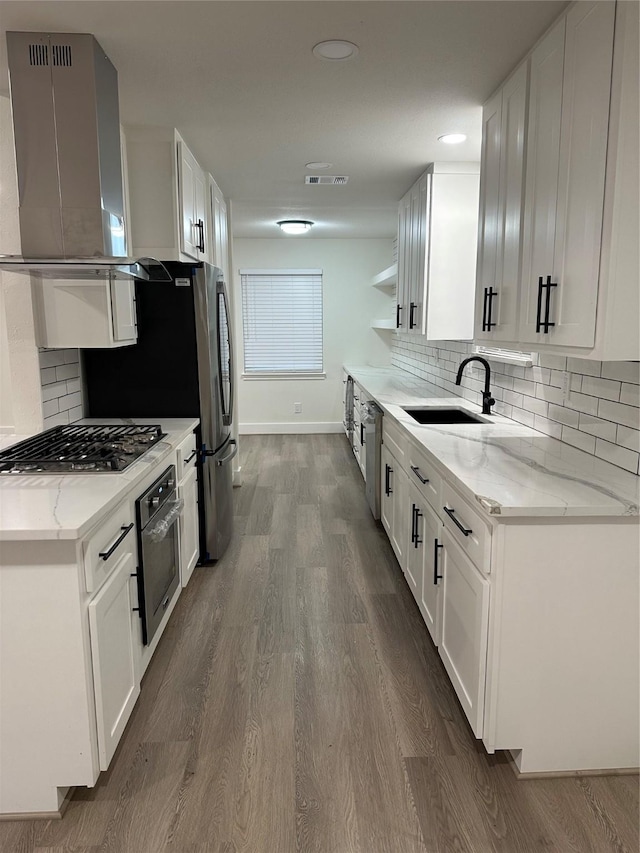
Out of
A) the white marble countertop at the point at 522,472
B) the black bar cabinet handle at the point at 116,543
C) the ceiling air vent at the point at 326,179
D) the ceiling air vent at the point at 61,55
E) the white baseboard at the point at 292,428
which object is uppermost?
the ceiling air vent at the point at 326,179

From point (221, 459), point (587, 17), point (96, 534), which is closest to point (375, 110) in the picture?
point (587, 17)

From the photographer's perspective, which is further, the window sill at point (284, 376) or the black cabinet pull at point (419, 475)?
the window sill at point (284, 376)

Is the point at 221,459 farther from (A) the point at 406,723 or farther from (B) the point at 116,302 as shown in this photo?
(A) the point at 406,723

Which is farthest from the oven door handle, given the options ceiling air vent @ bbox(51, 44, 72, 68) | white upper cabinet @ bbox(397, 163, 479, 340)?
white upper cabinet @ bbox(397, 163, 479, 340)

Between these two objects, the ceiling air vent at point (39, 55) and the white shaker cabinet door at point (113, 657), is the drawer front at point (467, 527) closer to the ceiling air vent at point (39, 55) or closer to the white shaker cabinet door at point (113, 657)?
the white shaker cabinet door at point (113, 657)

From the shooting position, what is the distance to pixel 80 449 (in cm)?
239

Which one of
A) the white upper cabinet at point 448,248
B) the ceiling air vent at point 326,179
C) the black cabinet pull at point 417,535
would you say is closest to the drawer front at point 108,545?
the black cabinet pull at point 417,535

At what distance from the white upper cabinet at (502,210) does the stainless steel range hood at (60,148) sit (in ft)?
4.94

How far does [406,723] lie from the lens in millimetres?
2193

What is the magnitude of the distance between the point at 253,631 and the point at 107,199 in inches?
80.4

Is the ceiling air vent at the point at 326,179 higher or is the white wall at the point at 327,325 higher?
the ceiling air vent at the point at 326,179

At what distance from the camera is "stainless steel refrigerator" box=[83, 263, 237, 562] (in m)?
3.33

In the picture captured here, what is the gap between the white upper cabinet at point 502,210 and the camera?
2.36m

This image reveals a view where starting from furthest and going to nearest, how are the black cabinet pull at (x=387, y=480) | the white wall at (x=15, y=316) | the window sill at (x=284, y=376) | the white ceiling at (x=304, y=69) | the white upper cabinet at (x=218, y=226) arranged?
the window sill at (x=284, y=376), the white upper cabinet at (x=218, y=226), the black cabinet pull at (x=387, y=480), the white wall at (x=15, y=316), the white ceiling at (x=304, y=69)
